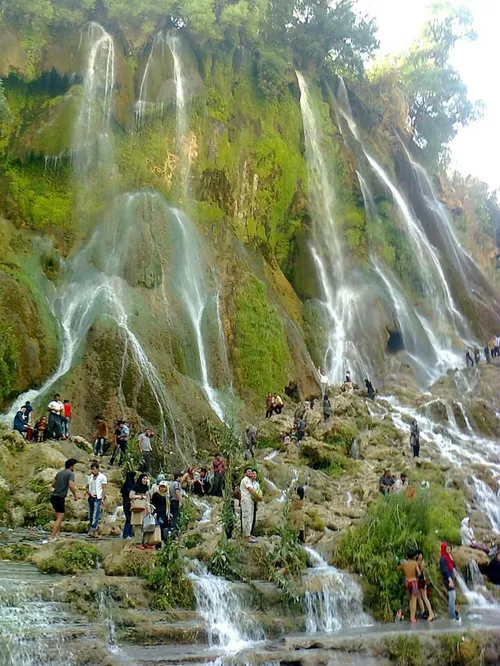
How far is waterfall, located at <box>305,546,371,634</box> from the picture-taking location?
13.4 m

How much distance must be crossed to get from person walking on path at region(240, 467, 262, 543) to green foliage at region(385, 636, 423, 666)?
405cm

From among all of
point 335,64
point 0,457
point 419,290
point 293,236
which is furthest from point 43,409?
point 335,64

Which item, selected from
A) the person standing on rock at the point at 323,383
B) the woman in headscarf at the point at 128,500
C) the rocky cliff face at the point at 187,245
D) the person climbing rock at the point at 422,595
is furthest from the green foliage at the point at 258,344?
the person climbing rock at the point at 422,595

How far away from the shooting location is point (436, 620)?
46.0 ft

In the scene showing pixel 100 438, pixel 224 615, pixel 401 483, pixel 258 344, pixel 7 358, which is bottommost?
pixel 224 615

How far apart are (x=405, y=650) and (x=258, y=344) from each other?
20.3m

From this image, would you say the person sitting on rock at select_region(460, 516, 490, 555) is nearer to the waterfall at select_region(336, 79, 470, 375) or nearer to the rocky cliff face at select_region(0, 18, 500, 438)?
the rocky cliff face at select_region(0, 18, 500, 438)

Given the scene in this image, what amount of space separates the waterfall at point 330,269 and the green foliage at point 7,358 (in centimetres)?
1676

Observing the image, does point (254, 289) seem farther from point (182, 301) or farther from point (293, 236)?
point (293, 236)

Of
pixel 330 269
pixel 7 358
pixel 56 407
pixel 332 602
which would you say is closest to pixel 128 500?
pixel 332 602

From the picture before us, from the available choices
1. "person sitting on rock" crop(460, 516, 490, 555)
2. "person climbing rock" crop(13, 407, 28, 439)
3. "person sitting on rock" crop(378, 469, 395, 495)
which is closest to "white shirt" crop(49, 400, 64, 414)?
"person climbing rock" crop(13, 407, 28, 439)

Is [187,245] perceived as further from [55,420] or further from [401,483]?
[401,483]

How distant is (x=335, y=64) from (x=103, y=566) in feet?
150

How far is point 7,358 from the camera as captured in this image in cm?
2344
